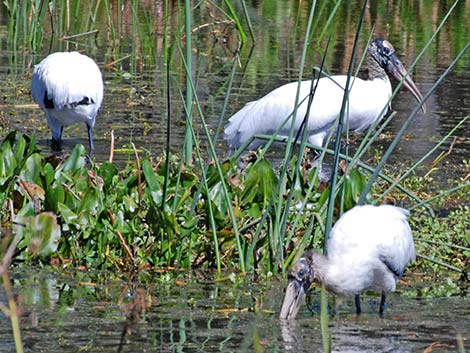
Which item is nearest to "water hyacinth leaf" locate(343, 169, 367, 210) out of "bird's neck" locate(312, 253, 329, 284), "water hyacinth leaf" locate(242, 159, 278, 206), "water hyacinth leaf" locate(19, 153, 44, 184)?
"water hyacinth leaf" locate(242, 159, 278, 206)

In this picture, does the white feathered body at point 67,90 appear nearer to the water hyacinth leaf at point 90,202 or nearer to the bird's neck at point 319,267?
the water hyacinth leaf at point 90,202

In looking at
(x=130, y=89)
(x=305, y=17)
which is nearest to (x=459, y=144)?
(x=130, y=89)

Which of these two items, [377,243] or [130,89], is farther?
[130,89]

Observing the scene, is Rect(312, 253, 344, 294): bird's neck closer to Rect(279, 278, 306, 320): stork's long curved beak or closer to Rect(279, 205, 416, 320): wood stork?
Rect(279, 205, 416, 320): wood stork

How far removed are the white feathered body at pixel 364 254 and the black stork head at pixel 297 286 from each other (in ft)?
0.21

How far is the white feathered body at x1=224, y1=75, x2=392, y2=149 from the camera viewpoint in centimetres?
840

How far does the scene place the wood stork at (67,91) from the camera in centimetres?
880

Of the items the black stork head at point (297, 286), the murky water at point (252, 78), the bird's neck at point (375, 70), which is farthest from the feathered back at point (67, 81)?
the black stork head at point (297, 286)

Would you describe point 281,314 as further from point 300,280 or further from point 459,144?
point 459,144

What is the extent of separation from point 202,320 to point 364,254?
2.78ft

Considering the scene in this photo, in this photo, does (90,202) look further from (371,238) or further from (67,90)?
(67,90)

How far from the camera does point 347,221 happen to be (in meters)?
5.18

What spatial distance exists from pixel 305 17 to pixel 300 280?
13016 millimetres

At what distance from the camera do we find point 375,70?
9.07m
